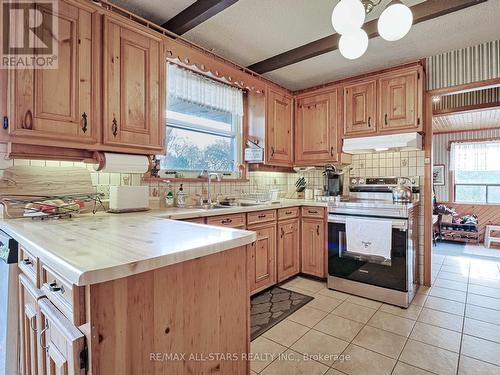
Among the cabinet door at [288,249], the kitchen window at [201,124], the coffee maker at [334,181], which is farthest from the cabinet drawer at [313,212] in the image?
the kitchen window at [201,124]

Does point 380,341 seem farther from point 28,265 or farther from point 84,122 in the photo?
point 84,122

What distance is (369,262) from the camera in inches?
105

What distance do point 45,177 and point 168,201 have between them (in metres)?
0.92

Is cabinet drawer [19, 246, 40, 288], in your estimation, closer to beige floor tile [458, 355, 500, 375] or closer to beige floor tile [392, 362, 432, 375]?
beige floor tile [392, 362, 432, 375]

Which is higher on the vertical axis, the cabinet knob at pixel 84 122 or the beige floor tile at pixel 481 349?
the cabinet knob at pixel 84 122

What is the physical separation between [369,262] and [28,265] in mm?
2637

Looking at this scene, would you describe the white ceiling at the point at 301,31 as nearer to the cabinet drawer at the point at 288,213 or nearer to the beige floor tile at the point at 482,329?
the cabinet drawer at the point at 288,213

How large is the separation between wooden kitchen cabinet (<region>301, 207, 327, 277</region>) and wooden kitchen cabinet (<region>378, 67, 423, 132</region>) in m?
1.23

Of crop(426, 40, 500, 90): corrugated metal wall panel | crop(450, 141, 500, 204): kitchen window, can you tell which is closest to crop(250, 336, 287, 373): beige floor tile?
crop(426, 40, 500, 90): corrugated metal wall panel

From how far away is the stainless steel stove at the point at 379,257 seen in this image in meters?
2.48

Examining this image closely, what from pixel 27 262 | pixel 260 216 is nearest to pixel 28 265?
pixel 27 262

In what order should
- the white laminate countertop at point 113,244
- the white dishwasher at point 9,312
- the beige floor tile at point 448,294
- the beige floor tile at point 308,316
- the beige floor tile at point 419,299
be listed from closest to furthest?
the white laminate countertop at point 113,244 → the white dishwasher at point 9,312 → the beige floor tile at point 308,316 → the beige floor tile at point 419,299 → the beige floor tile at point 448,294

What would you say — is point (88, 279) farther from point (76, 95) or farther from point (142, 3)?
point (142, 3)

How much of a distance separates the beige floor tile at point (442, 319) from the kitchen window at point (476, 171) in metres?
4.59
